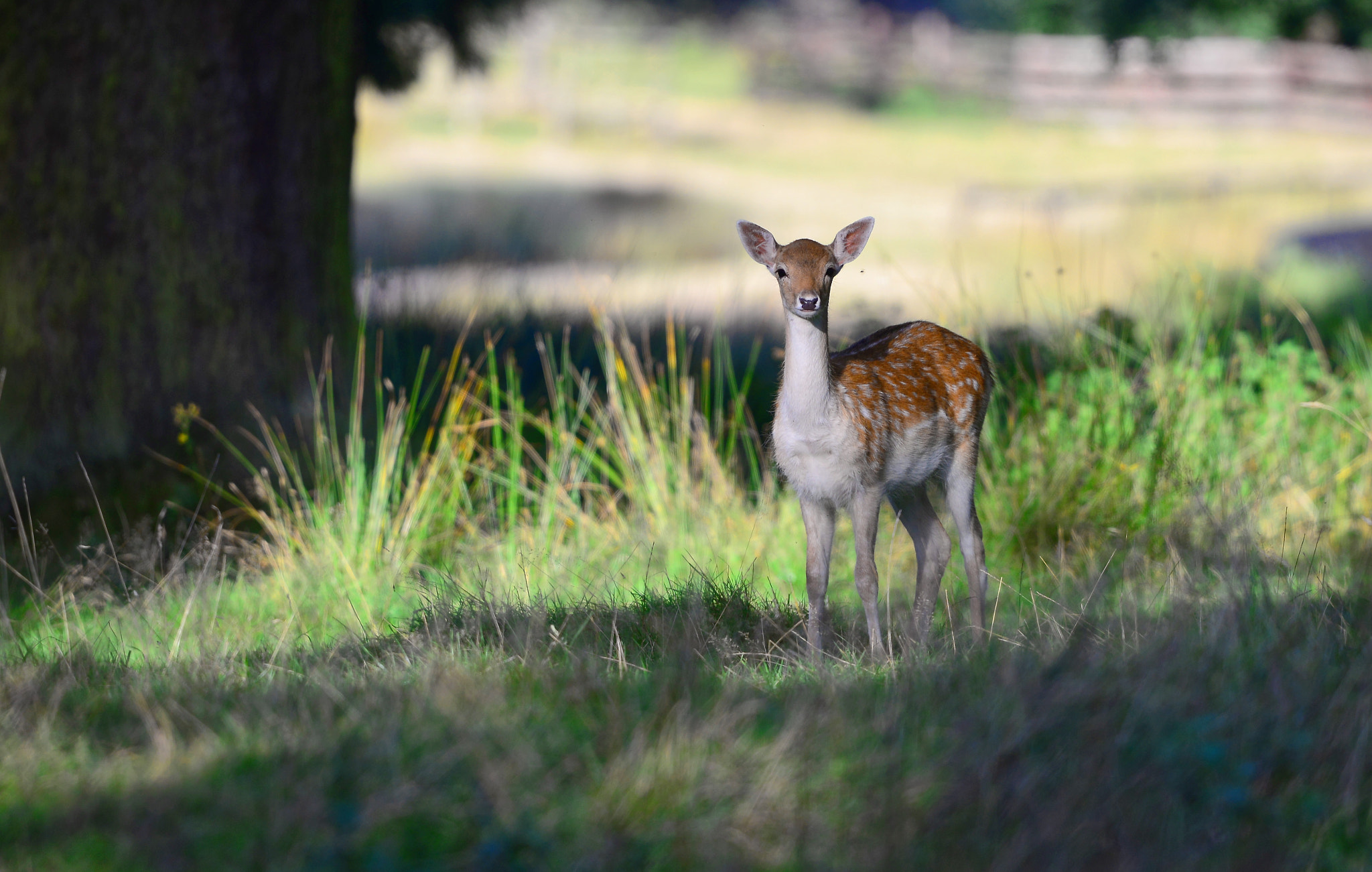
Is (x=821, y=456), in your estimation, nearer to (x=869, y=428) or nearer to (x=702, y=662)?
(x=869, y=428)

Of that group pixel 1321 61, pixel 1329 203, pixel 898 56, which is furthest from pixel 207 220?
pixel 898 56

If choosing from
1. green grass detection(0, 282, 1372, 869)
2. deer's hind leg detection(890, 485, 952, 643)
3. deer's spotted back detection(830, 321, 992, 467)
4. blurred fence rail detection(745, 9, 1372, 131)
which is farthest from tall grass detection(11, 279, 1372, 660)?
blurred fence rail detection(745, 9, 1372, 131)

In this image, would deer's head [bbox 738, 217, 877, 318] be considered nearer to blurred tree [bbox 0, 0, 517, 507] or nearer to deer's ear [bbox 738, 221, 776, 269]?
deer's ear [bbox 738, 221, 776, 269]

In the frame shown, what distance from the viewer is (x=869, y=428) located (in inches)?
165

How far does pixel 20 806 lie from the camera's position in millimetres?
2834

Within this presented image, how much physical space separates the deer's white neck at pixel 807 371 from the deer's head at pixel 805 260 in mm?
63

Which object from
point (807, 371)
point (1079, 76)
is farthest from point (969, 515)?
point (1079, 76)

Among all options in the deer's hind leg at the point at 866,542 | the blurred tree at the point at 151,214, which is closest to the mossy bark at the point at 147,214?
the blurred tree at the point at 151,214

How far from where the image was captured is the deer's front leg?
13.9 ft

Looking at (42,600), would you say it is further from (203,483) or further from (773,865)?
(773,865)

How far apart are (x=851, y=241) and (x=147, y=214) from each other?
3750 millimetres

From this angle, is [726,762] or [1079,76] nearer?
[726,762]

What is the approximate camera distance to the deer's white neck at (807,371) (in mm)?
4059

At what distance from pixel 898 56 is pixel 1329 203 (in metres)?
22.4
